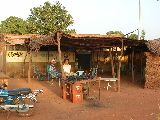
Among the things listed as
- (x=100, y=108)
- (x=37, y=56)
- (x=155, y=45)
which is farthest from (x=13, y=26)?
(x=100, y=108)

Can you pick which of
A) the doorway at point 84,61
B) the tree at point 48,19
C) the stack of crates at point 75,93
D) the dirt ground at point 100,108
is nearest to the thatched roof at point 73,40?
the stack of crates at point 75,93

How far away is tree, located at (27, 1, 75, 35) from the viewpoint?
2578 centimetres

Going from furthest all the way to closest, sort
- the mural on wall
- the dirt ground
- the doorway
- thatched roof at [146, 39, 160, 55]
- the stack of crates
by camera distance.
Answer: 1. the doorway
2. the mural on wall
3. thatched roof at [146, 39, 160, 55]
4. the stack of crates
5. the dirt ground

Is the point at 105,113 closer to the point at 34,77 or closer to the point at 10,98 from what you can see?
the point at 10,98

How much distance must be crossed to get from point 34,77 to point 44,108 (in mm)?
8269

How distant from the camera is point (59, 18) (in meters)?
26.6

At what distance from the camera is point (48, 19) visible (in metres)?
26.1

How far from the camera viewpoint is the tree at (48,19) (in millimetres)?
25781

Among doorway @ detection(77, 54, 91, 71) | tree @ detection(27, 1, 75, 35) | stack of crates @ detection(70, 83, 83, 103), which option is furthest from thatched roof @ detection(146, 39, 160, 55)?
tree @ detection(27, 1, 75, 35)

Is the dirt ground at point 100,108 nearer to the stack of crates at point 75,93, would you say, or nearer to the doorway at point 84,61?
the stack of crates at point 75,93

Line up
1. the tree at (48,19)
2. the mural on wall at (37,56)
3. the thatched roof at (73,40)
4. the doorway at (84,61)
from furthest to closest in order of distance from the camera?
the tree at (48,19)
the doorway at (84,61)
the mural on wall at (37,56)
the thatched roof at (73,40)

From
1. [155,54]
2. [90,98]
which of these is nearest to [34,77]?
[90,98]

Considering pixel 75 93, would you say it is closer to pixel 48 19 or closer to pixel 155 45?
pixel 155 45

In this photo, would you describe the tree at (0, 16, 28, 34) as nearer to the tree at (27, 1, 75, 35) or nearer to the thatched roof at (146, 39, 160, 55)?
the tree at (27, 1, 75, 35)
